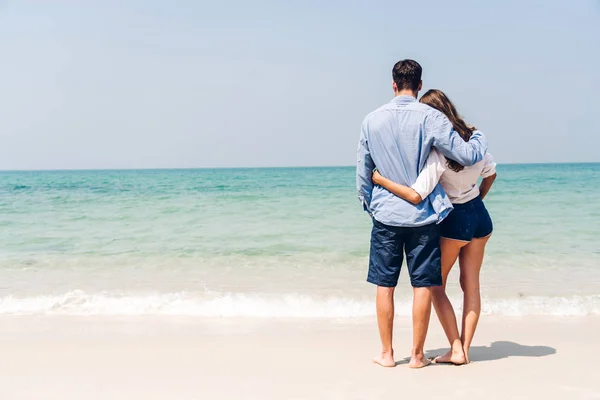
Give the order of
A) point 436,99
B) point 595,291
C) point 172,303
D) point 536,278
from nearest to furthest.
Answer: point 436,99 < point 172,303 < point 595,291 < point 536,278

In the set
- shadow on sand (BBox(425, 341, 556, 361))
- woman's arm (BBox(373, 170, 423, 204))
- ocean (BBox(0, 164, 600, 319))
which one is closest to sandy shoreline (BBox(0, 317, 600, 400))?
shadow on sand (BBox(425, 341, 556, 361))

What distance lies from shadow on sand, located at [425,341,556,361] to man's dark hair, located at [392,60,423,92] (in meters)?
1.70

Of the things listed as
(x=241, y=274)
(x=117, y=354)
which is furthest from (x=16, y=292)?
(x=117, y=354)

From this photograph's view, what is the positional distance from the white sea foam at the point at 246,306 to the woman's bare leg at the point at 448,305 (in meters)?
1.49

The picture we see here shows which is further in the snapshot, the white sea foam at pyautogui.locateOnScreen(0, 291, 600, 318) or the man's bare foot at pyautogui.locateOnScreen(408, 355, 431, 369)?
the white sea foam at pyautogui.locateOnScreen(0, 291, 600, 318)

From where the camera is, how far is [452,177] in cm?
306

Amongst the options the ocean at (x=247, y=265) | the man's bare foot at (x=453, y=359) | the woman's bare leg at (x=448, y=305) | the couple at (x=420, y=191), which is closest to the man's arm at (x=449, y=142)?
the couple at (x=420, y=191)

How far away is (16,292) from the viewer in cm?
583

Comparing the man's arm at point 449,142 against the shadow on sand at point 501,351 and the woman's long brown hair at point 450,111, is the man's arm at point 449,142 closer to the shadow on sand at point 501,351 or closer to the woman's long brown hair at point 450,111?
the woman's long brown hair at point 450,111

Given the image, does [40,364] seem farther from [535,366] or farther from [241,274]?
[241,274]

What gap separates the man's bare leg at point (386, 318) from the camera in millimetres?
3168

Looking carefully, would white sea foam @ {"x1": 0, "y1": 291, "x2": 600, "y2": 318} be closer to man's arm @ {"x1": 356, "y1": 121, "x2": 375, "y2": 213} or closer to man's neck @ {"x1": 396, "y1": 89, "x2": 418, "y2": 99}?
man's arm @ {"x1": 356, "y1": 121, "x2": 375, "y2": 213}

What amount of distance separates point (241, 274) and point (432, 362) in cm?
372

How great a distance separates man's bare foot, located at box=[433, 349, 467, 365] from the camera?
327 cm
